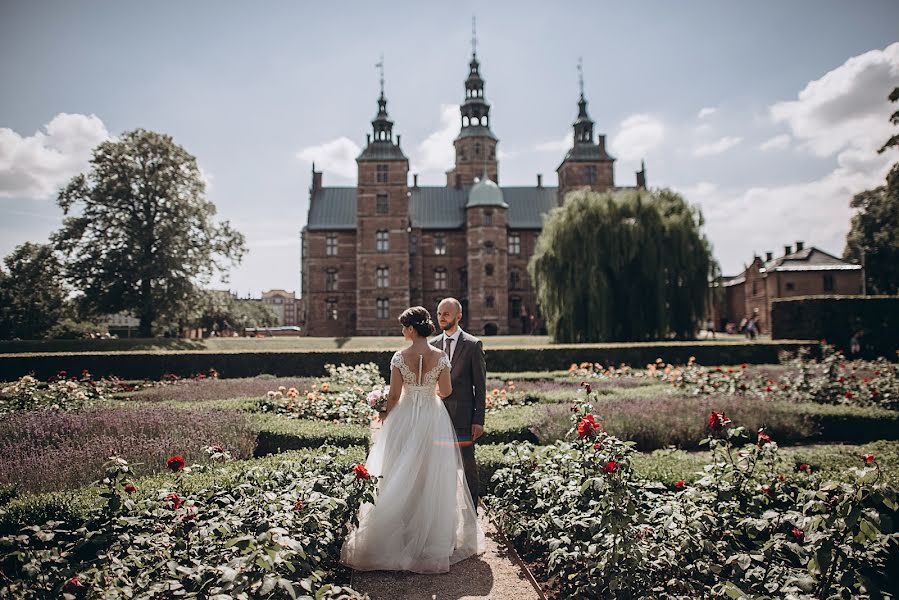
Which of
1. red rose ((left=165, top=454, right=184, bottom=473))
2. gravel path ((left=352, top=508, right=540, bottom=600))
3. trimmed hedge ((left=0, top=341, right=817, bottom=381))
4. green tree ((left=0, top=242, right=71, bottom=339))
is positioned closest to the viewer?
red rose ((left=165, top=454, right=184, bottom=473))

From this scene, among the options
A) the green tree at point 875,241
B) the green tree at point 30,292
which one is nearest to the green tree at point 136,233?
the green tree at point 30,292

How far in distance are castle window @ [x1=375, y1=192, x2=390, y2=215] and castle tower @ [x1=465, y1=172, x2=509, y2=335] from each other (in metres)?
6.38

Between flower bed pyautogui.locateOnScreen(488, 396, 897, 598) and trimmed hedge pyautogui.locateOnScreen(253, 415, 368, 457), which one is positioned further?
trimmed hedge pyautogui.locateOnScreen(253, 415, 368, 457)

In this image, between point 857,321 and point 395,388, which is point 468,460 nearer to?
point 395,388

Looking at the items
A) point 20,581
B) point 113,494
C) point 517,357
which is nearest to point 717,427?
point 113,494

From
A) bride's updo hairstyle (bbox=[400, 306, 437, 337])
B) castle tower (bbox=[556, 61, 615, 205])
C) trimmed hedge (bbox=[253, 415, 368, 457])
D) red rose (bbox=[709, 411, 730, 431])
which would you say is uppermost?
castle tower (bbox=[556, 61, 615, 205])

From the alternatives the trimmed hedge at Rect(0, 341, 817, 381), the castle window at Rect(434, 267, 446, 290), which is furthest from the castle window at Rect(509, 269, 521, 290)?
the trimmed hedge at Rect(0, 341, 817, 381)

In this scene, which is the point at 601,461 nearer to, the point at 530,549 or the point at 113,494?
the point at 530,549

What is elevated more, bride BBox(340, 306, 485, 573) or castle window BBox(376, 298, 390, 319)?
castle window BBox(376, 298, 390, 319)

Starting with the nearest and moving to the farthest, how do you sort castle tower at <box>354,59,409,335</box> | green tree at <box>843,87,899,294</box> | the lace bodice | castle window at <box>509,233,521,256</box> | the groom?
1. the lace bodice
2. the groom
3. green tree at <box>843,87,899,294</box>
4. castle tower at <box>354,59,409,335</box>
5. castle window at <box>509,233,521,256</box>

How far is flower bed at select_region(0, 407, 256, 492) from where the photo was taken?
17.2 feet

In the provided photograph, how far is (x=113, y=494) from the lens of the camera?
3340 millimetres

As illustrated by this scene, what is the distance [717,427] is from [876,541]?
1.07 m

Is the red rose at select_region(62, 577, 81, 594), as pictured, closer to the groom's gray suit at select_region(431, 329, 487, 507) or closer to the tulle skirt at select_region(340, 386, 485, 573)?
the tulle skirt at select_region(340, 386, 485, 573)
